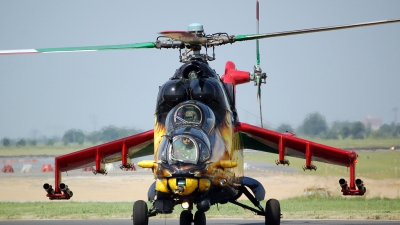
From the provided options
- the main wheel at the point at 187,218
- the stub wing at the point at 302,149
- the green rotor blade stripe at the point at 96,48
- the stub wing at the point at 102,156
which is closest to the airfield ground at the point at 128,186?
the stub wing at the point at 302,149

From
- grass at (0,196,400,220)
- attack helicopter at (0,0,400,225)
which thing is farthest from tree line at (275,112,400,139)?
attack helicopter at (0,0,400,225)

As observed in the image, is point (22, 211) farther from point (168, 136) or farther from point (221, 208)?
point (168, 136)

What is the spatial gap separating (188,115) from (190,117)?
0.18ft

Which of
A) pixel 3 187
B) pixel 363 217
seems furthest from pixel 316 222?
pixel 3 187

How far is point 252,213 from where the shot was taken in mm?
24453

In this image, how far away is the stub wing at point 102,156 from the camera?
17.3 meters

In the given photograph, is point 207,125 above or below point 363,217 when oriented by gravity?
above

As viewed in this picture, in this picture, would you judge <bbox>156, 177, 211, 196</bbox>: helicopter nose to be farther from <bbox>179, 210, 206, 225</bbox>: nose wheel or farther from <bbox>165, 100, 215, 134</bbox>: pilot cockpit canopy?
<bbox>179, 210, 206, 225</bbox>: nose wheel

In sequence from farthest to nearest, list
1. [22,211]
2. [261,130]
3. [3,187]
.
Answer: [3,187] < [22,211] < [261,130]

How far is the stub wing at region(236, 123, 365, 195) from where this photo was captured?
17.0m

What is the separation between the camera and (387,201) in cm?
2639

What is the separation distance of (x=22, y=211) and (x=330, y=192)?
1102 cm

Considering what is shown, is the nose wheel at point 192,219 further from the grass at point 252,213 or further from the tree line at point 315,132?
the tree line at point 315,132

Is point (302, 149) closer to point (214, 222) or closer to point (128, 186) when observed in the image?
point (214, 222)
